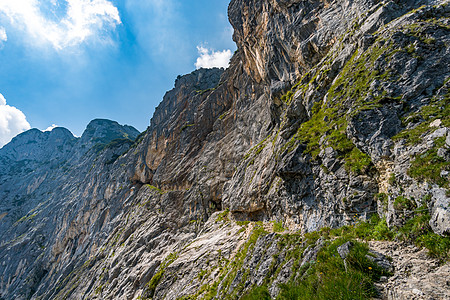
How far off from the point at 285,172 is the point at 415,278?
11.7 metres

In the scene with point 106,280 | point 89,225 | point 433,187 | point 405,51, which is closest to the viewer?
point 433,187

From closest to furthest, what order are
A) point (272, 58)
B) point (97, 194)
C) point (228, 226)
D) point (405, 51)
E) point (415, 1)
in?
1. point (405, 51)
2. point (415, 1)
3. point (228, 226)
4. point (272, 58)
5. point (97, 194)

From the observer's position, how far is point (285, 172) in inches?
679

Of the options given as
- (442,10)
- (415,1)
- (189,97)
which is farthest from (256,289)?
(189,97)

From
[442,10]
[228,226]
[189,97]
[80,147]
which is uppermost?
[80,147]

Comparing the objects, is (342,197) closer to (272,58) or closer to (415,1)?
(415,1)

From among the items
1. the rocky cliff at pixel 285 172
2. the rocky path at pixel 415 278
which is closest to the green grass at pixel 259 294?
the rocky cliff at pixel 285 172

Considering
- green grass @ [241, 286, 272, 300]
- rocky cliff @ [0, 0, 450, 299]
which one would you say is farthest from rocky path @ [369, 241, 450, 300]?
green grass @ [241, 286, 272, 300]

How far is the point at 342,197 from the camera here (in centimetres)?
1209

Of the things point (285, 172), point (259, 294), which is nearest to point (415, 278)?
point (259, 294)

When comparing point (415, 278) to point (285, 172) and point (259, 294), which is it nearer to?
point (259, 294)

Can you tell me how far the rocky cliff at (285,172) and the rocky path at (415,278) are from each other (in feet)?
0.15

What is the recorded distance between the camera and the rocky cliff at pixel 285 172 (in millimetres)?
8516

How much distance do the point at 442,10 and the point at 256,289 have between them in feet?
71.5
